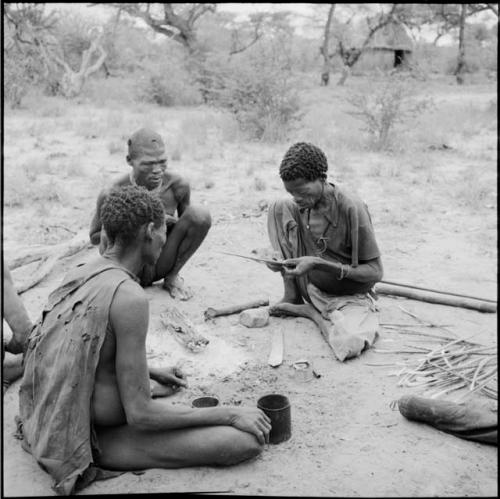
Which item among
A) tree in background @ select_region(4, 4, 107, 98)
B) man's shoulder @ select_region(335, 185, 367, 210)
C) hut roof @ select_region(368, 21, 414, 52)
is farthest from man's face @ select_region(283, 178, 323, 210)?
hut roof @ select_region(368, 21, 414, 52)

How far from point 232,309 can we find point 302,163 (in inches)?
48.9

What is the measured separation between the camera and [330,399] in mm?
3314

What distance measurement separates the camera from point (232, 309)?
4.43 meters

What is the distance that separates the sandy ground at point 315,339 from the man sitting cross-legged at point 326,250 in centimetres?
13

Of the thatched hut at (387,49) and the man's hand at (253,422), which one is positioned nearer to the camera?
the man's hand at (253,422)

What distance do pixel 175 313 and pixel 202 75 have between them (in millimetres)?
14955

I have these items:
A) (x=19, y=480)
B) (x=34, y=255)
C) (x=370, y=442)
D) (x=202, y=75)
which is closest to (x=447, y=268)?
(x=370, y=442)

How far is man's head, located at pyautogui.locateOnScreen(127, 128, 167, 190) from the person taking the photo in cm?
422

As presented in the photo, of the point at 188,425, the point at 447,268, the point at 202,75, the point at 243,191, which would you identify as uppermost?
the point at 202,75

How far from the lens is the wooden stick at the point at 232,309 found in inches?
172

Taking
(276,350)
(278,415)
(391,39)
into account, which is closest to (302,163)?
(276,350)

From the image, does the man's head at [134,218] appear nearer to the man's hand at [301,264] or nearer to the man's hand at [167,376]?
the man's hand at [167,376]

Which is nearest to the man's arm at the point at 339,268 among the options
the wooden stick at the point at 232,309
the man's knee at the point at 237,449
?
the wooden stick at the point at 232,309

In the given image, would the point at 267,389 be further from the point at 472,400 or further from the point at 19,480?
the point at 19,480
